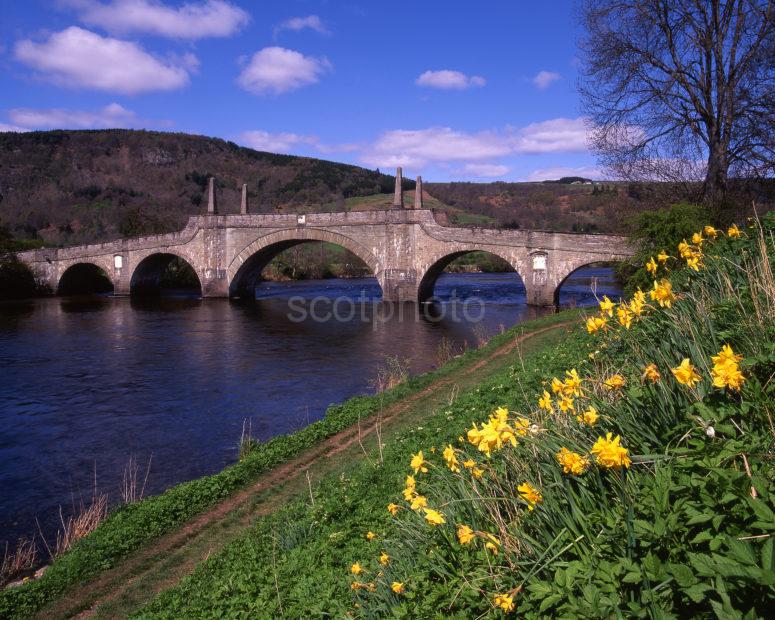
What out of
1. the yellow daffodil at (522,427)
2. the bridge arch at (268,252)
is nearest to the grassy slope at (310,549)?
the yellow daffodil at (522,427)

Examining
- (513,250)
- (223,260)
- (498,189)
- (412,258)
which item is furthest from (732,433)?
(498,189)

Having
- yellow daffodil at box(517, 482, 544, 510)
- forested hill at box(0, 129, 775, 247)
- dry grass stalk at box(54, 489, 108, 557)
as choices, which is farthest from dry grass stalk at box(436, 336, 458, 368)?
forested hill at box(0, 129, 775, 247)

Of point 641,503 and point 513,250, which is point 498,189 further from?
point 641,503

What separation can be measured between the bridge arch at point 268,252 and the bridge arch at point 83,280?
1047 centimetres

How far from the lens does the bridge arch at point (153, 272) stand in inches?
1656

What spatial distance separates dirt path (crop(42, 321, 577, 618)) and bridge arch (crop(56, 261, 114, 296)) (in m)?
39.1

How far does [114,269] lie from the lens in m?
42.7

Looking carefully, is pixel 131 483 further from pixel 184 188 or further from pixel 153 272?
pixel 184 188

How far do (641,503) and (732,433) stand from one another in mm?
495

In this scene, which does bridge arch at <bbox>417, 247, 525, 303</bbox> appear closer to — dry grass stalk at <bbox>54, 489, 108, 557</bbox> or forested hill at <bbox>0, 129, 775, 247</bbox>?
dry grass stalk at <bbox>54, 489, 108, 557</bbox>

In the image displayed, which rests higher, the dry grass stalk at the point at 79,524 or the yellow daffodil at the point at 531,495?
the yellow daffodil at the point at 531,495

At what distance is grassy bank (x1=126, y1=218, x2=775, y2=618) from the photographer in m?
2.23

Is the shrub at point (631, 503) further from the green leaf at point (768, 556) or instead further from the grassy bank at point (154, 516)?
the grassy bank at point (154, 516)

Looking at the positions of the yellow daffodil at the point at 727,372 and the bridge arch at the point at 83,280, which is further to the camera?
the bridge arch at the point at 83,280
